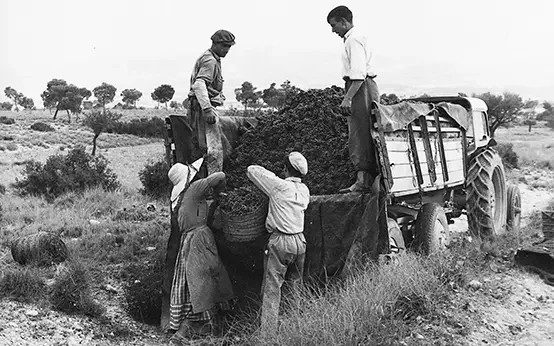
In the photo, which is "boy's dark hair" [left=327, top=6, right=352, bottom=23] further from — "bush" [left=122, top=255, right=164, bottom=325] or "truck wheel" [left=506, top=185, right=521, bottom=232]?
"truck wheel" [left=506, top=185, right=521, bottom=232]

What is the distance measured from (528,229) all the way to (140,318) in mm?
6150

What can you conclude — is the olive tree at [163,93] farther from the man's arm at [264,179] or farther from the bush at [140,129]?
the man's arm at [264,179]

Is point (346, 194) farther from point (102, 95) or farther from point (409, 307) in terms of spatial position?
point (102, 95)

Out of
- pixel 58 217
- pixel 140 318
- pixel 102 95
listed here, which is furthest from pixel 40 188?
pixel 102 95

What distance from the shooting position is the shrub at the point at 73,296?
656 centimetres

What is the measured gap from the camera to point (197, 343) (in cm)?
570

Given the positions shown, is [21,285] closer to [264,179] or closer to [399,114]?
[264,179]

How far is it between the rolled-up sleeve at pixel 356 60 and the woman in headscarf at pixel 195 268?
1.72 meters

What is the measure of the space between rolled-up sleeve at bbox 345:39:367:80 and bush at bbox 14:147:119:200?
10014 mm

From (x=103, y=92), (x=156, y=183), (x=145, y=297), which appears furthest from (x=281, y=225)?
(x=103, y=92)

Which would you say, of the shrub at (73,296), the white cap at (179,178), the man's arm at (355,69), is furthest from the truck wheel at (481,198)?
the shrub at (73,296)

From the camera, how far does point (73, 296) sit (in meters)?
6.62

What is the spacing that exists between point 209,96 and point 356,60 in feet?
6.90

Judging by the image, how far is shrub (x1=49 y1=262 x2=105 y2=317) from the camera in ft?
21.5
